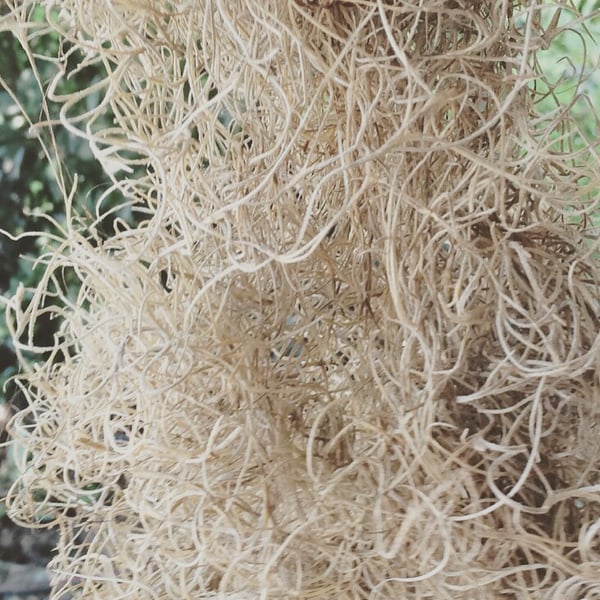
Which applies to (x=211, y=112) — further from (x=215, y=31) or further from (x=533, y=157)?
(x=533, y=157)

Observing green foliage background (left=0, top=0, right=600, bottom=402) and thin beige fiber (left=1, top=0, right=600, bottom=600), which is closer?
thin beige fiber (left=1, top=0, right=600, bottom=600)

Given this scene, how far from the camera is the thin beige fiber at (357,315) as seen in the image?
0.42 metres

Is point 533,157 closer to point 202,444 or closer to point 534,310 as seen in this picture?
point 534,310

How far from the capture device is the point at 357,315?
49cm

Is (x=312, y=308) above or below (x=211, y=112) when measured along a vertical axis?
below

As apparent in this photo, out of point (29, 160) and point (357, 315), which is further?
point (29, 160)

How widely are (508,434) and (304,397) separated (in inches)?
5.3

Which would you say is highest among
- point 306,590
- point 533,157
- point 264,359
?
point 533,157

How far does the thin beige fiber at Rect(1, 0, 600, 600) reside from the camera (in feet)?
1.39

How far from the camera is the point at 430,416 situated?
42 cm

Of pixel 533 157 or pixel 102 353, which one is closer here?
pixel 533 157

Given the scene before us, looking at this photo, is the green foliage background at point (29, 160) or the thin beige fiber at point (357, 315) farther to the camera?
the green foliage background at point (29, 160)

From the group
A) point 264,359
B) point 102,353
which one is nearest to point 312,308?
point 264,359

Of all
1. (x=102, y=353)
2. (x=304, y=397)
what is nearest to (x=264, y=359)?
(x=304, y=397)
